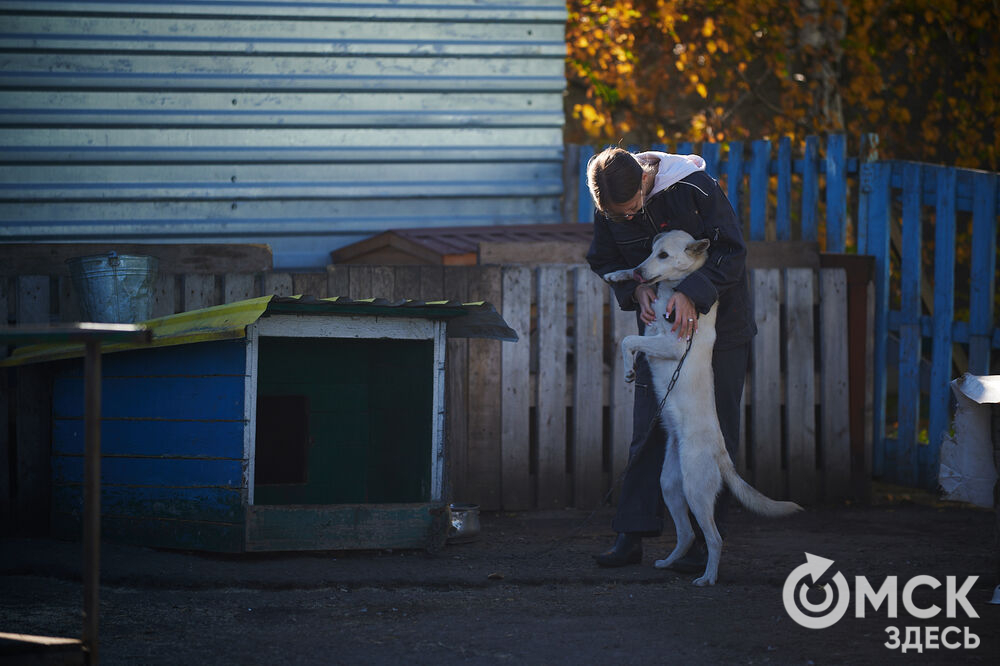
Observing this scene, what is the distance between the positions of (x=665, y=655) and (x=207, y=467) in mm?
2345

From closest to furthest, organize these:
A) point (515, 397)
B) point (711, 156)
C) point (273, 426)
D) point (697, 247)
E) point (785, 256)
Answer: point (697, 247) → point (273, 426) → point (515, 397) → point (785, 256) → point (711, 156)

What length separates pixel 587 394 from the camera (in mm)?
6418

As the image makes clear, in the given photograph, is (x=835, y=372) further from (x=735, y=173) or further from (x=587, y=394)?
(x=735, y=173)

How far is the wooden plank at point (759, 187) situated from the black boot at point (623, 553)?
152 inches

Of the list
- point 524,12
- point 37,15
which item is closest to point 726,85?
point 524,12

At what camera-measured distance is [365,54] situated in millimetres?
8344

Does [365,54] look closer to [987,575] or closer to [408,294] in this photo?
[408,294]

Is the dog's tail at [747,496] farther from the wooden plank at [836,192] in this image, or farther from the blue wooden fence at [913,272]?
the wooden plank at [836,192]

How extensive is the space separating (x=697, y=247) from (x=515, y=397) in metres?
1.99

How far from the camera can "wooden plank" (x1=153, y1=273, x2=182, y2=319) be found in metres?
5.96

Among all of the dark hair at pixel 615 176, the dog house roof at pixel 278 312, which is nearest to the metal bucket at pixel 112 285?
the dog house roof at pixel 278 312

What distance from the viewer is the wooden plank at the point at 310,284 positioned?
20.2 feet

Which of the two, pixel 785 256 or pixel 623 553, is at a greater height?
pixel 785 256

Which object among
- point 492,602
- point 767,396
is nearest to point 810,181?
point 767,396
